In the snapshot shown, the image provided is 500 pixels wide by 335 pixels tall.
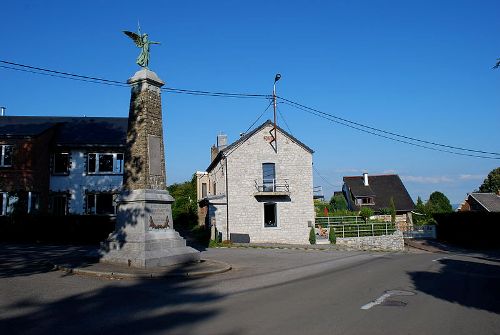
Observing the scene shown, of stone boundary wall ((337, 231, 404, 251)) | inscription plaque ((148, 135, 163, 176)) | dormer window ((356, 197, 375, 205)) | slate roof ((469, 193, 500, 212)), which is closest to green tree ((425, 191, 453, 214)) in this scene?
slate roof ((469, 193, 500, 212))

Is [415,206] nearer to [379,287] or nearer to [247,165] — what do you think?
[247,165]

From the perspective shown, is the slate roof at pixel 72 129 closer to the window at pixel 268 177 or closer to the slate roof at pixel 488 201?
the window at pixel 268 177

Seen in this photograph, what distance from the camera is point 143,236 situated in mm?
13164

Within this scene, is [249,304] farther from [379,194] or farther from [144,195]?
[379,194]

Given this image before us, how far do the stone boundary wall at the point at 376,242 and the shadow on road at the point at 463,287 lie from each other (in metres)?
15.0

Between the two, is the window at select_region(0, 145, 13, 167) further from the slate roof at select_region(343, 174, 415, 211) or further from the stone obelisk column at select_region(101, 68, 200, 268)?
the slate roof at select_region(343, 174, 415, 211)

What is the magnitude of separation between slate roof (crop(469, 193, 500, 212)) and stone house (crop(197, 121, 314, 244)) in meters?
33.1

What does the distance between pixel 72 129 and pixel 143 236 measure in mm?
20477

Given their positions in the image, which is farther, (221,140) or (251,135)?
(221,140)

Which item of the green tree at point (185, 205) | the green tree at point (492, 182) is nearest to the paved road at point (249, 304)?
the green tree at point (185, 205)

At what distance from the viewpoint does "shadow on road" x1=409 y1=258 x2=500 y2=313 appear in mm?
→ 9172

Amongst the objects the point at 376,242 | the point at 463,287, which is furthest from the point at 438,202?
the point at 463,287

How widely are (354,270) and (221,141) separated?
2424cm

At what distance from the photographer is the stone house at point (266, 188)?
29781 millimetres
